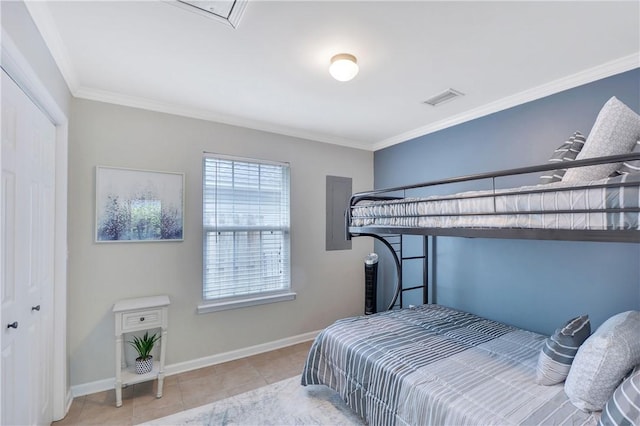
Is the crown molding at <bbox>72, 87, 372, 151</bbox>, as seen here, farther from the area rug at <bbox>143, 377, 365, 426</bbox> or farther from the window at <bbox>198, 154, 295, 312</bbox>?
the area rug at <bbox>143, 377, 365, 426</bbox>

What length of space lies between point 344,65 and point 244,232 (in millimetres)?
1934

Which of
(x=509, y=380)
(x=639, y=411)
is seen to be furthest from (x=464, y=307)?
(x=639, y=411)

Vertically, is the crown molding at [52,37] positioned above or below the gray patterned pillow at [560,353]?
above

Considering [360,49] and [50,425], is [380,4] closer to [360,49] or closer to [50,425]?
[360,49]

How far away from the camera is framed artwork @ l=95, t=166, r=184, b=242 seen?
96.3 inches

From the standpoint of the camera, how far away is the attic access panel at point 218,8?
4.78ft

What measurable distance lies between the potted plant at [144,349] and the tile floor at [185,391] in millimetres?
220

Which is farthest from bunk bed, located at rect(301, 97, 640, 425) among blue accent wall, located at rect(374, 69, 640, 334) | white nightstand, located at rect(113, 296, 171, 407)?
white nightstand, located at rect(113, 296, 171, 407)

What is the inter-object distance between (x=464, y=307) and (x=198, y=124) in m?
3.22

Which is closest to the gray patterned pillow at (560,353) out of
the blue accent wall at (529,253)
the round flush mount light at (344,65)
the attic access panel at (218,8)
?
the blue accent wall at (529,253)

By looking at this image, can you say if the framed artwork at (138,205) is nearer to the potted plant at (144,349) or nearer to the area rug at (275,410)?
the potted plant at (144,349)

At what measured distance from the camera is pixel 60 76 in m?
2.00

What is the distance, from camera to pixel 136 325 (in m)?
2.32

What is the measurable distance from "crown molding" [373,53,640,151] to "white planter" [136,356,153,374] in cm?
347
